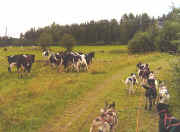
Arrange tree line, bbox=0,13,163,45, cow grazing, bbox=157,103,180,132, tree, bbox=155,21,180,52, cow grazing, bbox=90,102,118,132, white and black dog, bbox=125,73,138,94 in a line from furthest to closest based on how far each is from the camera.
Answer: tree line, bbox=0,13,163,45 → white and black dog, bbox=125,73,138,94 → tree, bbox=155,21,180,52 → cow grazing, bbox=90,102,118,132 → cow grazing, bbox=157,103,180,132

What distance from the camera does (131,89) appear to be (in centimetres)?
1238

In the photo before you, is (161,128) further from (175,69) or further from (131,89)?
(131,89)

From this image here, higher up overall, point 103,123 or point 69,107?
point 103,123

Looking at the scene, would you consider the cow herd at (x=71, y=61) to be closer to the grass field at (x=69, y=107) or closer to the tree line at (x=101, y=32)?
the grass field at (x=69, y=107)

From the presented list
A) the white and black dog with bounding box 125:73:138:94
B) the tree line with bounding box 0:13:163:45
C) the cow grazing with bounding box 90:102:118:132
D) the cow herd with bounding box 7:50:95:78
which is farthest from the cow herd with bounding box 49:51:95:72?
the tree line with bounding box 0:13:163:45

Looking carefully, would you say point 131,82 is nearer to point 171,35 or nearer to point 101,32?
point 171,35

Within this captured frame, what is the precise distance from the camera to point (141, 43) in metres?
47.1

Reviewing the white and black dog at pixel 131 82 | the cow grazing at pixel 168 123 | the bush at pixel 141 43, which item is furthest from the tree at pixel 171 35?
the bush at pixel 141 43

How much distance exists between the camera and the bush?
46906mm

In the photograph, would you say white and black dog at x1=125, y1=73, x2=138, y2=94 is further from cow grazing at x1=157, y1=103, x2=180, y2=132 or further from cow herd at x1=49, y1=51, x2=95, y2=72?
cow herd at x1=49, y1=51, x2=95, y2=72

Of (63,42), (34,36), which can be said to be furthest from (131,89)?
(34,36)

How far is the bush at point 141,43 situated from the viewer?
46.9 metres

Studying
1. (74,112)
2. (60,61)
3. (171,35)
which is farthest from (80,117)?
(60,61)

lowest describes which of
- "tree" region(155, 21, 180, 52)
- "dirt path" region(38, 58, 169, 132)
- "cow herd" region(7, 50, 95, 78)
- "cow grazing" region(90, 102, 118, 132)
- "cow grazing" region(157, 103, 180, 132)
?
"dirt path" region(38, 58, 169, 132)
